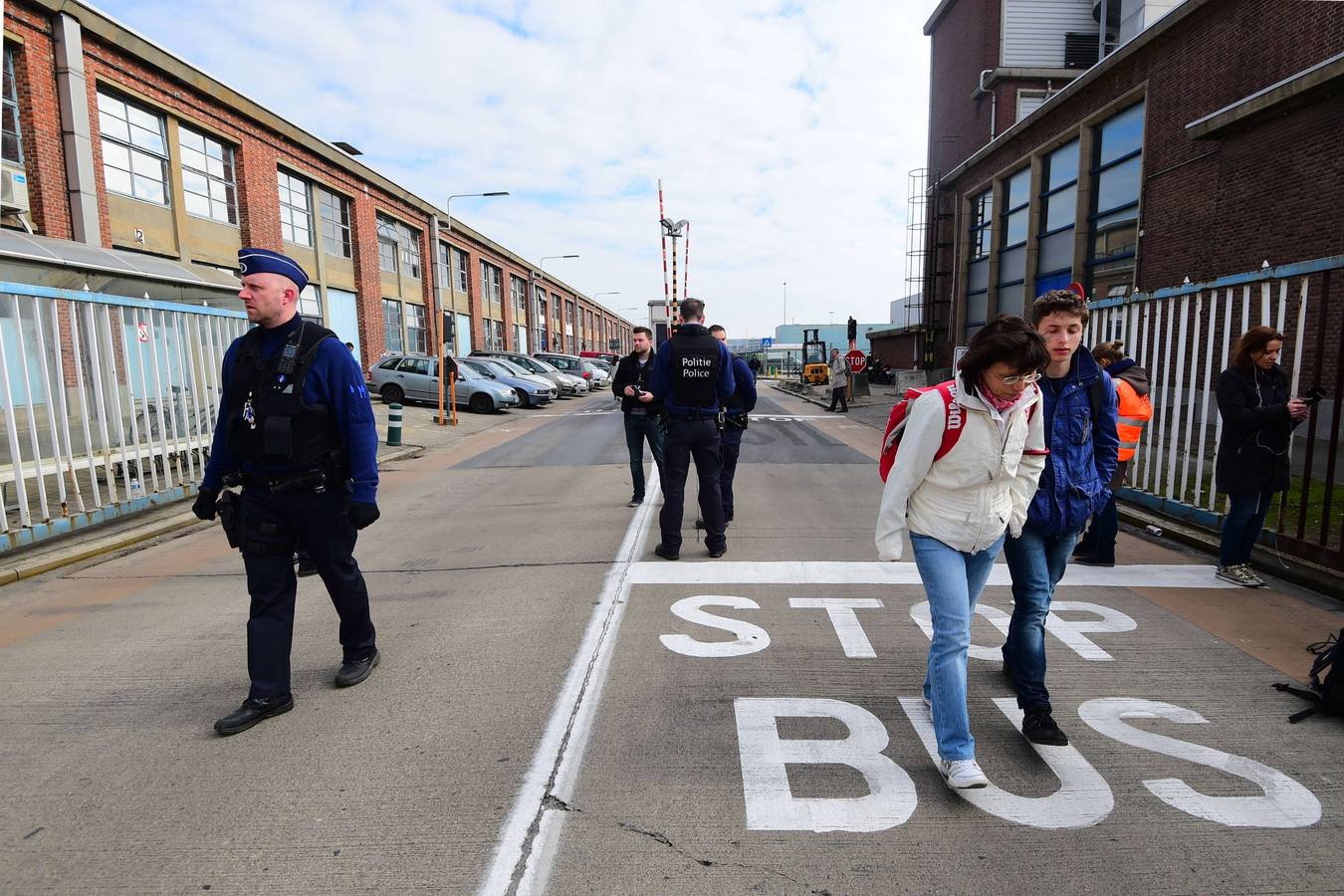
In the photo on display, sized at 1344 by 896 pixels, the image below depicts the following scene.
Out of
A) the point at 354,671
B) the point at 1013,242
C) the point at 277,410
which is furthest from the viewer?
the point at 1013,242

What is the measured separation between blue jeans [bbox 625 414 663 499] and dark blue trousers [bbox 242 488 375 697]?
4388mm

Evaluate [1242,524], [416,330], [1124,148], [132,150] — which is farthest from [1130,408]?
[416,330]

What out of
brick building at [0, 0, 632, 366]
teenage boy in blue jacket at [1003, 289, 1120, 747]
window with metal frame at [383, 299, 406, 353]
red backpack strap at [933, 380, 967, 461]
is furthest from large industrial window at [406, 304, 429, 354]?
red backpack strap at [933, 380, 967, 461]

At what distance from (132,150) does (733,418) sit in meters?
17.8

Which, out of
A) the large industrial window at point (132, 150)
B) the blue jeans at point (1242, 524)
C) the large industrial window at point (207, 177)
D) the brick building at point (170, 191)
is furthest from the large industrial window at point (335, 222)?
the blue jeans at point (1242, 524)

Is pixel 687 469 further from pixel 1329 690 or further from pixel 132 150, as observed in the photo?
pixel 132 150

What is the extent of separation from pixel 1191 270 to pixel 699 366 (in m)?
13.7

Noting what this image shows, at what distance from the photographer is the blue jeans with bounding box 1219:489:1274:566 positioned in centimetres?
530

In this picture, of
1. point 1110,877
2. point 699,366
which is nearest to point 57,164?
point 699,366

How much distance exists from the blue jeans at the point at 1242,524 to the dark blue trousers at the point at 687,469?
145 inches

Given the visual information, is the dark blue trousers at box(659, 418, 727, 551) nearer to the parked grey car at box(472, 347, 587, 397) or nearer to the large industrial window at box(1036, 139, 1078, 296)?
the large industrial window at box(1036, 139, 1078, 296)

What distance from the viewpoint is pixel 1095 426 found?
3.35 m

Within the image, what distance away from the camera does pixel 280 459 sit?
3285 mm

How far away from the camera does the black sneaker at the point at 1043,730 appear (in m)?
3.14
